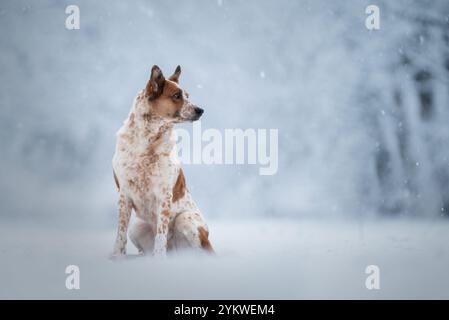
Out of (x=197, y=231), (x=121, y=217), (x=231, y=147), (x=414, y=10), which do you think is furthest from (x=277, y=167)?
(x=414, y=10)

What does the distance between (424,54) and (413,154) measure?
0.84 meters

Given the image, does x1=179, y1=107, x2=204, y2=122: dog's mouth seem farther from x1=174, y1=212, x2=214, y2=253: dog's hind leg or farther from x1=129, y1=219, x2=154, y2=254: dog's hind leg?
x1=129, y1=219, x2=154, y2=254: dog's hind leg

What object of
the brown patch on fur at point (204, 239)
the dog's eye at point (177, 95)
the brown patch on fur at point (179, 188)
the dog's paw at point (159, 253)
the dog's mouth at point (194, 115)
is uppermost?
the dog's eye at point (177, 95)

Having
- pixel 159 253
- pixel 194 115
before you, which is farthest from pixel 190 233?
pixel 194 115

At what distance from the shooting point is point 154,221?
3379mm

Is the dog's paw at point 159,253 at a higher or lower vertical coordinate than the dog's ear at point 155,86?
lower

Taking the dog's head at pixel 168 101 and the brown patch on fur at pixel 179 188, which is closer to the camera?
the dog's head at pixel 168 101

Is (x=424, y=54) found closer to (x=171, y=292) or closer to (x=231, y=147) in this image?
(x=231, y=147)

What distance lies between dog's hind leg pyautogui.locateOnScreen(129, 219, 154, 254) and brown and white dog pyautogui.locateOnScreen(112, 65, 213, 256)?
0.12 feet

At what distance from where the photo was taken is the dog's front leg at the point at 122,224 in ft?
11.1

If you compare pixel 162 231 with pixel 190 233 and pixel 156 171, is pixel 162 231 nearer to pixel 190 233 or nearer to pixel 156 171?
pixel 190 233

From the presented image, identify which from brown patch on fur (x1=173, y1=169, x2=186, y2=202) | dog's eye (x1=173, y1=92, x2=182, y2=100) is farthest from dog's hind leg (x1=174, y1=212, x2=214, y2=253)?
dog's eye (x1=173, y1=92, x2=182, y2=100)

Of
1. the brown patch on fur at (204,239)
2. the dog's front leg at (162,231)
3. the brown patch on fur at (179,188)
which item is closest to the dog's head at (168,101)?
the brown patch on fur at (179,188)

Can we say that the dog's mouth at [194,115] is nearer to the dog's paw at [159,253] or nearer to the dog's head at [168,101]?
the dog's head at [168,101]
